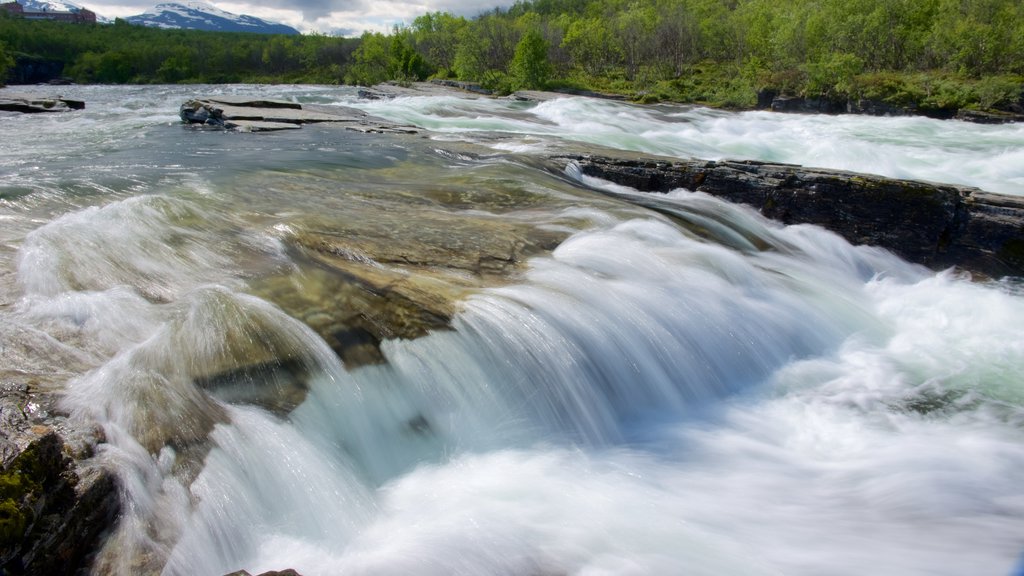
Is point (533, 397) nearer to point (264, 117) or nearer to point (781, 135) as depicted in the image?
point (264, 117)

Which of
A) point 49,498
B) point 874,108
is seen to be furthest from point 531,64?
point 49,498

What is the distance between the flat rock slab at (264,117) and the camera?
672 inches

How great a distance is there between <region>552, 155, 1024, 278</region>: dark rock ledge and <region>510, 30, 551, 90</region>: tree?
45.8 metres

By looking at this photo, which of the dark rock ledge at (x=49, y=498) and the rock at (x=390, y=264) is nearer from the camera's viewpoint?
the dark rock ledge at (x=49, y=498)

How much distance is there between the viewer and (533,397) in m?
4.93

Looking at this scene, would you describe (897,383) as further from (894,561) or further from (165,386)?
(165,386)

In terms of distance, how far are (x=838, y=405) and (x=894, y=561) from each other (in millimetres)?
2098

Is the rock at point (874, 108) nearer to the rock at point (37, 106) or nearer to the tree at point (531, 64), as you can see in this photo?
the tree at point (531, 64)

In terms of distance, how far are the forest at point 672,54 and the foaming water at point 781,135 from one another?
24.8 ft

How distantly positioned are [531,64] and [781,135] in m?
35.4

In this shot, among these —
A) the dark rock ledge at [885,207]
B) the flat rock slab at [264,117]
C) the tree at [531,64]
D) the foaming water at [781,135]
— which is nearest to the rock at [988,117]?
the foaming water at [781,135]

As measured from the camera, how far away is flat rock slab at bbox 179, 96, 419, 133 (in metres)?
17.1

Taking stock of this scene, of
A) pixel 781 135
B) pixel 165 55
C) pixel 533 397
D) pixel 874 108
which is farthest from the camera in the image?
pixel 165 55

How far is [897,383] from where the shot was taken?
595 cm
